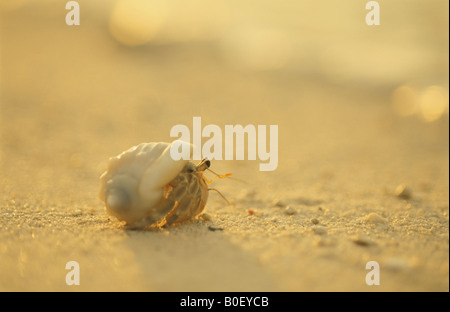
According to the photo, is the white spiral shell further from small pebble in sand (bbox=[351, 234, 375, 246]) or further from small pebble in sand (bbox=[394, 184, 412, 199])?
small pebble in sand (bbox=[394, 184, 412, 199])

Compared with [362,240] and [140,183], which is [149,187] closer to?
[140,183]

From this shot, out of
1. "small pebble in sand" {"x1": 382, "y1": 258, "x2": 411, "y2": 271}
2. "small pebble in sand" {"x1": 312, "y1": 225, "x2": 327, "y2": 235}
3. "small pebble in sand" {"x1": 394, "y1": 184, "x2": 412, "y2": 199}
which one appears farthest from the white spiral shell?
"small pebble in sand" {"x1": 394, "y1": 184, "x2": 412, "y2": 199}

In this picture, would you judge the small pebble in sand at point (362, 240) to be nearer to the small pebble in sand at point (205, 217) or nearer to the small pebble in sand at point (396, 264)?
the small pebble in sand at point (396, 264)

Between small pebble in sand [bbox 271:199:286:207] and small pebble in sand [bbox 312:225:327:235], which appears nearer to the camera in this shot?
small pebble in sand [bbox 312:225:327:235]

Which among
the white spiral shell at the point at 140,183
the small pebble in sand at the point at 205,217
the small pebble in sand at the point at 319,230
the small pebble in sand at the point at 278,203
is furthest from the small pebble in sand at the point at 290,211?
the white spiral shell at the point at 140,183

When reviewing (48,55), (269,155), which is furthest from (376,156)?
(48,55)

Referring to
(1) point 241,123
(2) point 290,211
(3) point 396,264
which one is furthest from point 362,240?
(1) point 241,123
